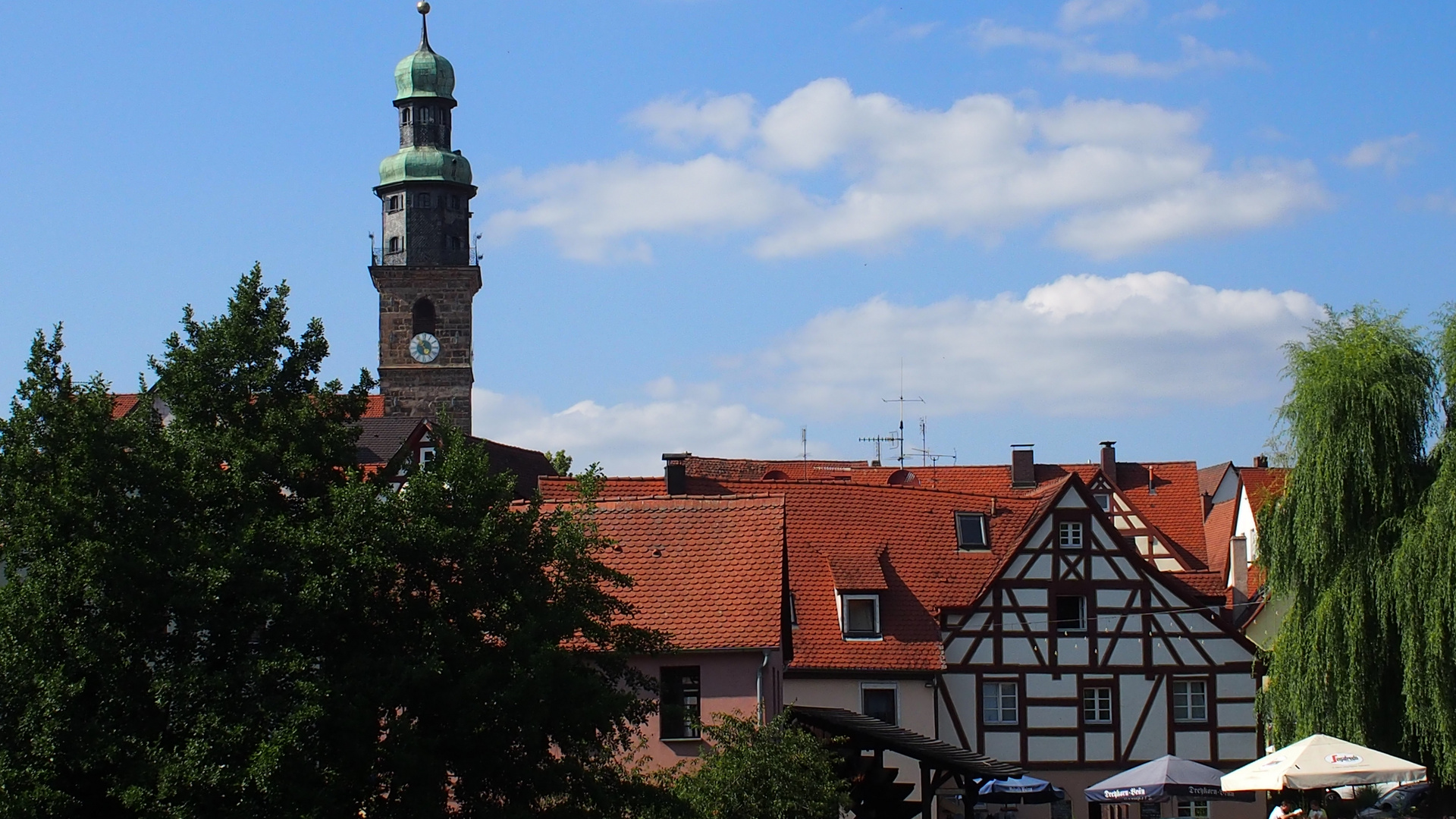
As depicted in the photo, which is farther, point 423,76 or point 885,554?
point 423,76

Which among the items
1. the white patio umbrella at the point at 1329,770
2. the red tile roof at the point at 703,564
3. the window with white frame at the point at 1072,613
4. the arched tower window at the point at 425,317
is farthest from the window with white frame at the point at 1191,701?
the arched tower window at the point at 425,317

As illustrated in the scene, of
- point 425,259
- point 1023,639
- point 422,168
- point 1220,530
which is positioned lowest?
point 1023,639

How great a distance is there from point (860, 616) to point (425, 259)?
30.9 meters

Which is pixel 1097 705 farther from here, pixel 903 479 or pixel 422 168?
pixel 422 168

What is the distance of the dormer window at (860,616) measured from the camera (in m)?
36.4

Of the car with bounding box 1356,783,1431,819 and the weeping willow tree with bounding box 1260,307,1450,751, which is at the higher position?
the weeping willow tree with bounding box 1260,307,1450,751

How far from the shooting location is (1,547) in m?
19.2

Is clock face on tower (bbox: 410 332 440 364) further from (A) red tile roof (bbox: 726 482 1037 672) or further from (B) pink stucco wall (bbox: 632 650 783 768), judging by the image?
(B) pink stucco wall (bbox: 632 650 783 768)

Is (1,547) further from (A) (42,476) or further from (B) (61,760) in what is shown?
(B) (61,760)

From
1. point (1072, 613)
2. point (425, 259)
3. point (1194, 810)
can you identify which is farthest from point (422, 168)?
point (1194, 810)

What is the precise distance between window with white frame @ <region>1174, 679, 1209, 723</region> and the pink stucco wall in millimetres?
13054

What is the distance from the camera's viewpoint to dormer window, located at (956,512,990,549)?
129 feet

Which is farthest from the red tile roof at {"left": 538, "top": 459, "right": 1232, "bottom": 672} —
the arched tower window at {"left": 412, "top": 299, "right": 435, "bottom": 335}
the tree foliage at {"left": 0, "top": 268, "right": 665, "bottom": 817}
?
the arched tower window at {"left": 412, "top": 299, "right": 435, "bottom": 335}

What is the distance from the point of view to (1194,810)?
36.1 metres
